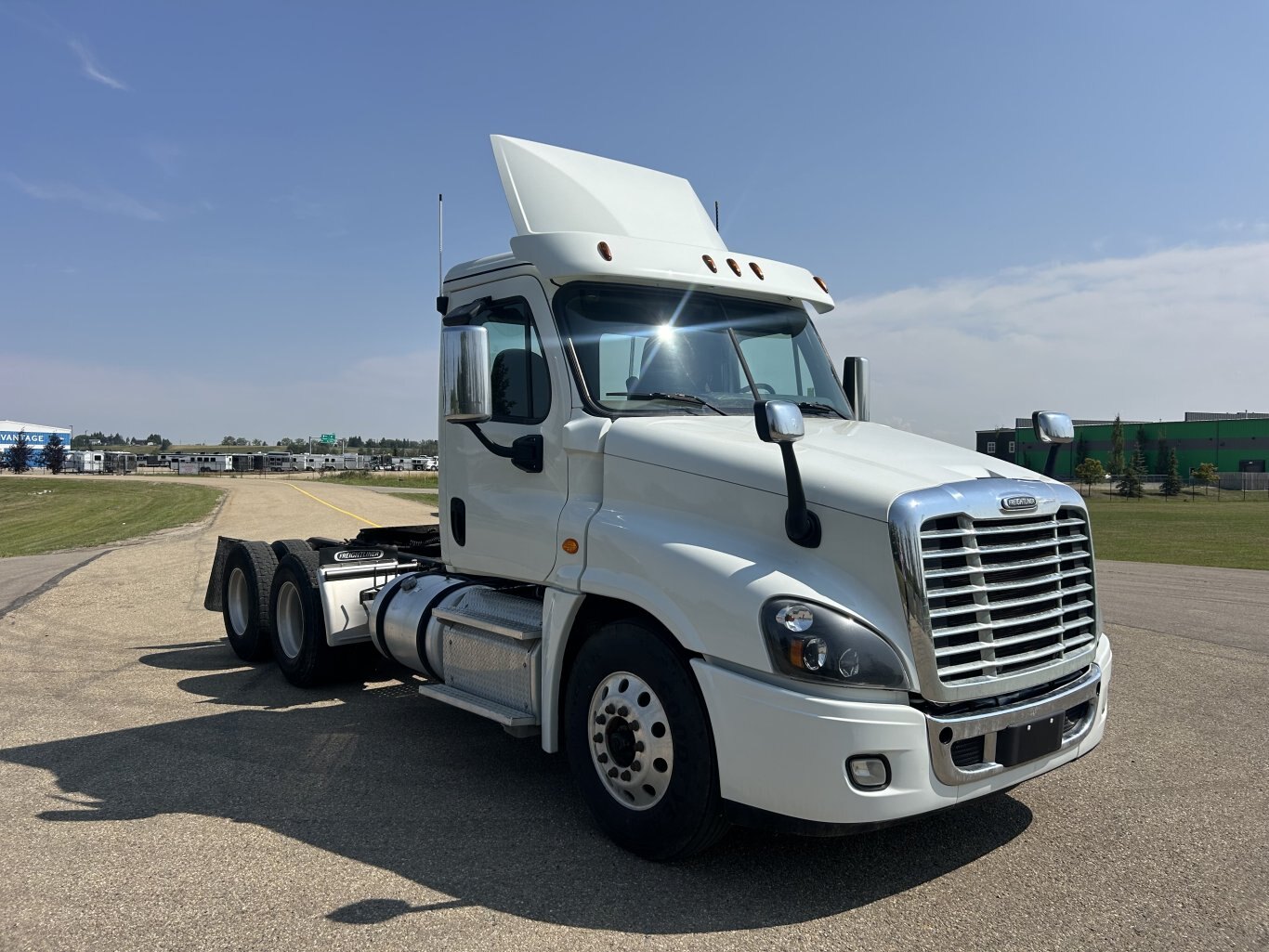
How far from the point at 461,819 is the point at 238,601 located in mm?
4911

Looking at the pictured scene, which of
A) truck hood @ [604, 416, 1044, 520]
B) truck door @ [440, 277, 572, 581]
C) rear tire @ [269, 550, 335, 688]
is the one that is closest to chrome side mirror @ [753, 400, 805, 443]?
truck hood @ [604, 416, 1044, 520]

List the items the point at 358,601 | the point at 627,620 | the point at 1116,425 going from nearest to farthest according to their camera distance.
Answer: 1. the point at 627,620
2. the point at 358,601
3. the point at 1116,425

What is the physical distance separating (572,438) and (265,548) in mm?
5015

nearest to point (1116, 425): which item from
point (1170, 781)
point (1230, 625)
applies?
point (1230, 625)

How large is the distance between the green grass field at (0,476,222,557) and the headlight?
22025 mm

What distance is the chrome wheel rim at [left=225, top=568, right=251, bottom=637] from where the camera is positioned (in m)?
8.48

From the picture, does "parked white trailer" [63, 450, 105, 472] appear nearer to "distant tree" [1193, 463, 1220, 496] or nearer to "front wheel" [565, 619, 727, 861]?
"distant tree" [1193, 463, 1220, 496]

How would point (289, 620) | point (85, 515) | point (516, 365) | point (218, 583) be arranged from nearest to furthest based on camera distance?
point (516, 365)
point (289, 620)
point (218, 583)
point (85, 515)

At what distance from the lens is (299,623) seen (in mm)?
7707

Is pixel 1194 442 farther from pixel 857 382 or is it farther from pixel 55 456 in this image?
pixel 55 456

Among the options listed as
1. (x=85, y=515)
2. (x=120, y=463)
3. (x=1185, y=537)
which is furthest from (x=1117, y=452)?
(x=120, y=463)

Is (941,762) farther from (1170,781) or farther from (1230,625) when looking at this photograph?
(1230,625)

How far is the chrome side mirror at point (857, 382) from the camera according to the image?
5734 millimetres

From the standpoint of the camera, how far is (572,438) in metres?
4.74
